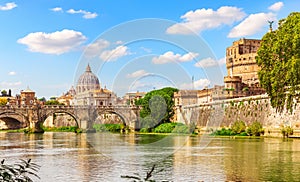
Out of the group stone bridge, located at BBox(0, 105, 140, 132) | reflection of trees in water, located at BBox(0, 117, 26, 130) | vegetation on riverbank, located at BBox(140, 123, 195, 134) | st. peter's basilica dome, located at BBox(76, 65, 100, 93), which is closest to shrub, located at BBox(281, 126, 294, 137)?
st. peter's basilica dome, located at BBox(76, 65, 100, 93)

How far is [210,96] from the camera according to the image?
177ft

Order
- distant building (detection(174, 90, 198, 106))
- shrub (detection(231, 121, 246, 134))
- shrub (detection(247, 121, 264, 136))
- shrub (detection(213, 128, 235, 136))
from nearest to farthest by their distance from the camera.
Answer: shrub (detection(247, 121, 264, 136)), shrub (detection(231, 121, 246, 134)), shrub (detection(213, 128, 235, 136)), distant building (detection(174, 90, 198, 106))

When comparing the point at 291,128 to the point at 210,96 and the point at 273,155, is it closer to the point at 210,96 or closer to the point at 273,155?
the point at 273,155

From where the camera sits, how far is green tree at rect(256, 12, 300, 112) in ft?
88.5

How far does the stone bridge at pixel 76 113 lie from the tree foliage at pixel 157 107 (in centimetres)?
158

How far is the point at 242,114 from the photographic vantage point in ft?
115

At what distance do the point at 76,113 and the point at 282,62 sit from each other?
31.5 m

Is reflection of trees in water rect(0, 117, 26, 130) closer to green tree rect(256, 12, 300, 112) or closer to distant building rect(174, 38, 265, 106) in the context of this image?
distant building rect(174, 38, 265, 106)

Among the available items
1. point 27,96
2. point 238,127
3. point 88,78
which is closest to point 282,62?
point 238,127

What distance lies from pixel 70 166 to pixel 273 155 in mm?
→ 6841

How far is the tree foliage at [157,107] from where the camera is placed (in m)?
48.6

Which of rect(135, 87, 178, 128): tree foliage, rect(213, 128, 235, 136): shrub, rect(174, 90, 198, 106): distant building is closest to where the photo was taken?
rect(213, 128, 235, 136): shrub

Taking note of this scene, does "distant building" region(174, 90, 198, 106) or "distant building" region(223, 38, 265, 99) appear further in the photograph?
"distant building" region(174, 90, 198, 106)

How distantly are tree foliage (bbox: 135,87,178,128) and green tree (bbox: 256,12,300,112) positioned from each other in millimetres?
17745
